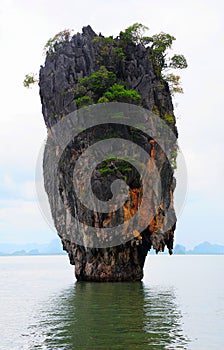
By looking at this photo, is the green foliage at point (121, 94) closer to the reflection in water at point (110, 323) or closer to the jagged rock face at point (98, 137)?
the jagged rock face at point (98, 137)

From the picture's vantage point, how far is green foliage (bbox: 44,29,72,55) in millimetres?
39938

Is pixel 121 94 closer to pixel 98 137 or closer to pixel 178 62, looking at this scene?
pixel 98 137

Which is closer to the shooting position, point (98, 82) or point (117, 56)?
point (98, 82)

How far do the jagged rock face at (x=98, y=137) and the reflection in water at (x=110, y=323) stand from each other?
617 centimetres

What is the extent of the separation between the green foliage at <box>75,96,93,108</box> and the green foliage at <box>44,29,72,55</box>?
7291mm

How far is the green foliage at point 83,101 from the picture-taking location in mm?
34531

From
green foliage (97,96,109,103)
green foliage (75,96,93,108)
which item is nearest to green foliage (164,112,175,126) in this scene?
green foliage (97,96,109,103)

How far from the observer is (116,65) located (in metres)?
38.0

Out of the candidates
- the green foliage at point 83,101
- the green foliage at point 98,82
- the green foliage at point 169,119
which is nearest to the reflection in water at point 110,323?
the green foliage at point 83,101

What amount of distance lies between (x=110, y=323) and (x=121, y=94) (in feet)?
62.7

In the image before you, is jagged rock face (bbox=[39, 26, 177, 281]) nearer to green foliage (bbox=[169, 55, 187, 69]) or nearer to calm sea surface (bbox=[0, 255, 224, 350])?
green foliage (bbox=[169, 55, 187, 69])

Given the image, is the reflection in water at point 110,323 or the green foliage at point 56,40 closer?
the reflection in water at point 110,323

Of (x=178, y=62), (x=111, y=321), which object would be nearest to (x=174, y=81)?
(x=178, y=62)

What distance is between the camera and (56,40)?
40062mm
